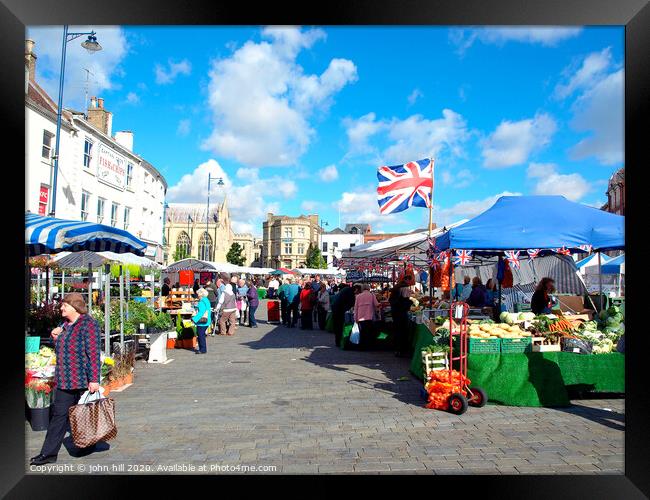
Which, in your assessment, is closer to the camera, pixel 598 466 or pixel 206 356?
pixel 598 466

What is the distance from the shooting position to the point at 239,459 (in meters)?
5.42

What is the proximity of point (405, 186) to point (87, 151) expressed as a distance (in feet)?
76.3

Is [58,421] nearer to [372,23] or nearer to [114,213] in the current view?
[372,23]

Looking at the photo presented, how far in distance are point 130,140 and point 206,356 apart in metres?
28.6

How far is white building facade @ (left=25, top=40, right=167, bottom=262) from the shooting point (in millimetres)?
23047

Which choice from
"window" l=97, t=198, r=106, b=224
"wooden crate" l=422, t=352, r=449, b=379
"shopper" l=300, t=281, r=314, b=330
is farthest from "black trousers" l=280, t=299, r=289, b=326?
"window" l=97, t=198, r=106, b=224

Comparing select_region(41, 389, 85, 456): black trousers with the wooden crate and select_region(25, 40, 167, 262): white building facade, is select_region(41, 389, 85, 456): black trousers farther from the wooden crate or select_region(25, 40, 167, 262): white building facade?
select_region(25, 40, 167, 262): white building facade

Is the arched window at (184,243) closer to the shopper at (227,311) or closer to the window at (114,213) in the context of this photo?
the window at (114,213)

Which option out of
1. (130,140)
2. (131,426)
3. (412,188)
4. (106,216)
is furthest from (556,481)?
(130,140)

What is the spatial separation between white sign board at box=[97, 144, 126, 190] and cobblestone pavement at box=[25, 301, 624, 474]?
23.3 metres

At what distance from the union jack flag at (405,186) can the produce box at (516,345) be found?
422cm

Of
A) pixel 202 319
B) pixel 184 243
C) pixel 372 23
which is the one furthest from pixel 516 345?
pixel 184 243
